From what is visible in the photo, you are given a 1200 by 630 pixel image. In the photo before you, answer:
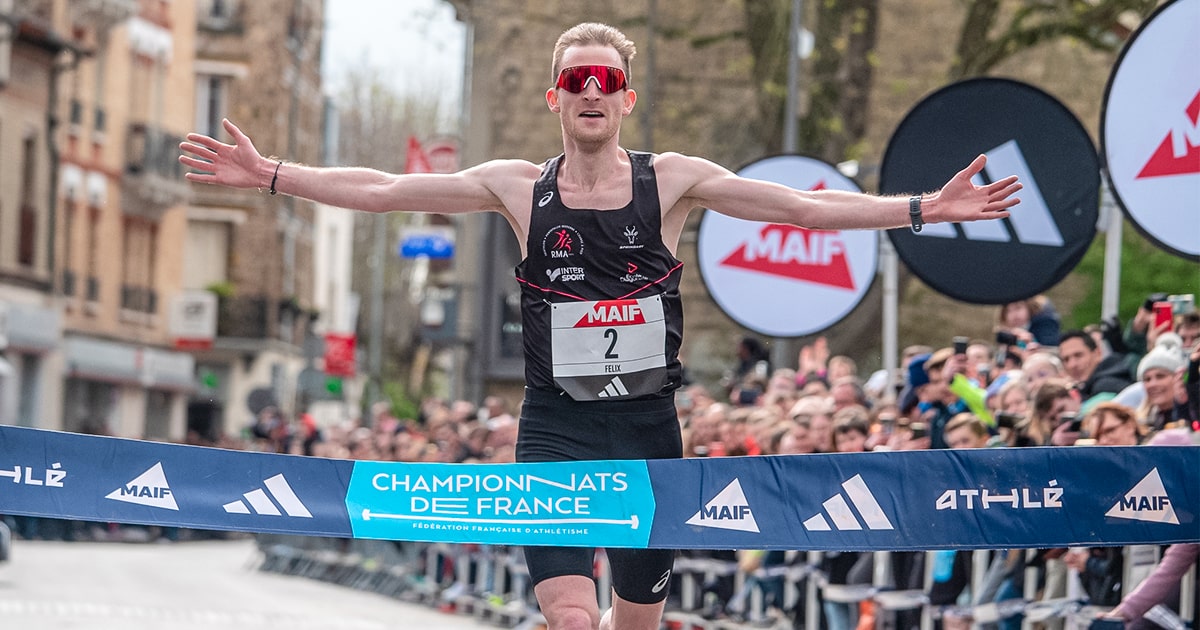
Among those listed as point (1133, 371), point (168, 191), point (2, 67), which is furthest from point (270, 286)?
point (1133, 371)

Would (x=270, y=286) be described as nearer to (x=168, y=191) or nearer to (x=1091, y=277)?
(x=168, y=191)

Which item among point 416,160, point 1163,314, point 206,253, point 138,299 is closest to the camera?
point 1163,314

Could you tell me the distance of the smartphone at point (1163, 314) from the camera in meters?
11.0

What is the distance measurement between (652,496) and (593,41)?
1.56m

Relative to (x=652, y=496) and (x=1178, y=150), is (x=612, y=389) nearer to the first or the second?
(x=652, y=496)

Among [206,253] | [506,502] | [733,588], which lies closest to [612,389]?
[506,502]

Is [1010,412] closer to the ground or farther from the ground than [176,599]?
farther from the ground

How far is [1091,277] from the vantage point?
1191 inches

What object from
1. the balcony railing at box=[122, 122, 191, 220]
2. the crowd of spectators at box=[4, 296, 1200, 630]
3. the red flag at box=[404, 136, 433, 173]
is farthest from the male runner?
the balcony railing at box=[122, 122, 191, 220]

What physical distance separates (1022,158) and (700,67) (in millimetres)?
26918

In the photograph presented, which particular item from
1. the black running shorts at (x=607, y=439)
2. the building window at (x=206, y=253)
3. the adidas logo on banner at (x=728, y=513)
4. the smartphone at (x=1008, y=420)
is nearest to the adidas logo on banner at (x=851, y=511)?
the adidas logo on banner at (x=728, y=513)

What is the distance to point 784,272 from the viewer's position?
1349 centimetres

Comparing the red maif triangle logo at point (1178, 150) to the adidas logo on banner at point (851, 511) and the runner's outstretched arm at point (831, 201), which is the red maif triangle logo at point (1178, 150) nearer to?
the runner's outstretched arm at point (831, 201)

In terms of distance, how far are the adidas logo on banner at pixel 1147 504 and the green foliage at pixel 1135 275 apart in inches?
806
